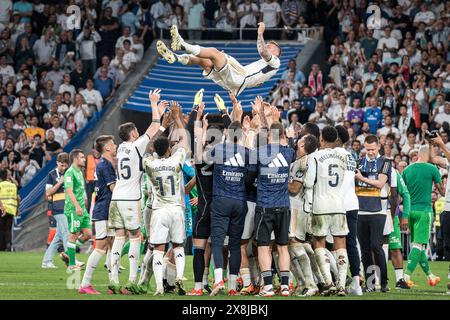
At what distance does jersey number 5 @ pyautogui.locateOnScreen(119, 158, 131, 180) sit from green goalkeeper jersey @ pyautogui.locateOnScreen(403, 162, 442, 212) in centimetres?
555

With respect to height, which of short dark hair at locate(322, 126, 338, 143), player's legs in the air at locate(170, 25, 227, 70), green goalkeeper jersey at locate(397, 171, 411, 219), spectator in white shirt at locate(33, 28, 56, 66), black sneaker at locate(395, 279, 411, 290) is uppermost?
spectator in white shirt at locate(33, 28, 56, 66)

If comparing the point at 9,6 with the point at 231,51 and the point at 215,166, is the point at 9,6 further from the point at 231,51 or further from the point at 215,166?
the point at 215,166

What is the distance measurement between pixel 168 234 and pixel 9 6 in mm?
23145

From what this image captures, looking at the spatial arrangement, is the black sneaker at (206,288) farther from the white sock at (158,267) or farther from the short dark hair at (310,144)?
the short dark hair at (310,144)

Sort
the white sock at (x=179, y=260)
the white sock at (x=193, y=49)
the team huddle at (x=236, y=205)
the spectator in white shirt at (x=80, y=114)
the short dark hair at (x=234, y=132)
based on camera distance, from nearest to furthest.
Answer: the white sock at (x=179, y=260), the team huddle at (x=236, y=205), the short dark hair at (x=234, y=132), the white sock at (x=193, y=49), the spectator in white shirt at (x=80, y=114)

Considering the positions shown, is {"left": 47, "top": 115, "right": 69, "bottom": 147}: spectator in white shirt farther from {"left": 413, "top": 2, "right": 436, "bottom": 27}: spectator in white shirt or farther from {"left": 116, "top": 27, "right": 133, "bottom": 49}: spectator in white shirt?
{"left": 413, "top": 2, "right": 436, "bottom": 27}: spectator in white shirt

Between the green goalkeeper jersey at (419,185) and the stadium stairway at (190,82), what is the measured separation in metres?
13.1

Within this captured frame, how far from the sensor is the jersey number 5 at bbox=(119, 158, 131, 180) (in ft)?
53.1

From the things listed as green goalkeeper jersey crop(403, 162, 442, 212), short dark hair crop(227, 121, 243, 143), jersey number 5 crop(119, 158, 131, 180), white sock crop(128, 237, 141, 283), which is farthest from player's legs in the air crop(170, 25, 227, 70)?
green goalkeeper jersey crop(403, 162, 442, 212)

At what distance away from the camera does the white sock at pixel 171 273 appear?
1686 centimetres

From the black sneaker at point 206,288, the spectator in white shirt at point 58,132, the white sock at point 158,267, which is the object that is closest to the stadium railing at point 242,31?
the spectator in white shirt at point 58,132

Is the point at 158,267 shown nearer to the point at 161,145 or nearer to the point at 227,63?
the point at 161,145

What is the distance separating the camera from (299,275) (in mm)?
16531
